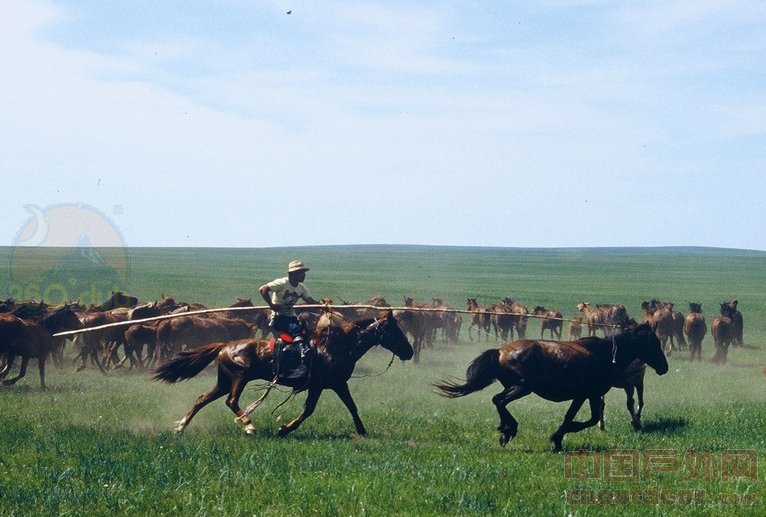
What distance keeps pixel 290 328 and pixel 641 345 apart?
5.41 meters

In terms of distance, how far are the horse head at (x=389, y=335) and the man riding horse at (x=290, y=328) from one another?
1.00 meters

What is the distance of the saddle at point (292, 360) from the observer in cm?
1407

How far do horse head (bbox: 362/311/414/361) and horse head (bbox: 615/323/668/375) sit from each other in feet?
10.7

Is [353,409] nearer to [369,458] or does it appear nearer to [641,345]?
[369,458]

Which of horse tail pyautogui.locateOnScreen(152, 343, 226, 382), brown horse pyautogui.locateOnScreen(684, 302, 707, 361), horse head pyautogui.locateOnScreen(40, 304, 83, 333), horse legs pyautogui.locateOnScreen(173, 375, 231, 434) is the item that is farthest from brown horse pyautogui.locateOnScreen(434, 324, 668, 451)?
brown horse pyautogui.locateOnScreen(684, 302, 707, 361)


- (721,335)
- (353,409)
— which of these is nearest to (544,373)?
(353,409)

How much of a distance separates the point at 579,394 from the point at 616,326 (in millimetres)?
1691

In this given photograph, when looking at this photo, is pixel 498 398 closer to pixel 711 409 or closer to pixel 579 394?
pixel 579 394

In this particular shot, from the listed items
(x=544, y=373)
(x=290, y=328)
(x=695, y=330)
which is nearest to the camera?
(x=544, y=373)

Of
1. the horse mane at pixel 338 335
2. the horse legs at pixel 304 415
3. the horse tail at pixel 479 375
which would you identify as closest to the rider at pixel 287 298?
the horse mane at pixel 338 335

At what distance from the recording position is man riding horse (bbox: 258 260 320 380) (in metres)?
14.0

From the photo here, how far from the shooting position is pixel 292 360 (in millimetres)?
14156

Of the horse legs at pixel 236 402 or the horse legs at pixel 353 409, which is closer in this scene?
the horse legs at pixel 236 402

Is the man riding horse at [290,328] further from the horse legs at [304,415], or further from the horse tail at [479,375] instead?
the horse tail at [479,375]
